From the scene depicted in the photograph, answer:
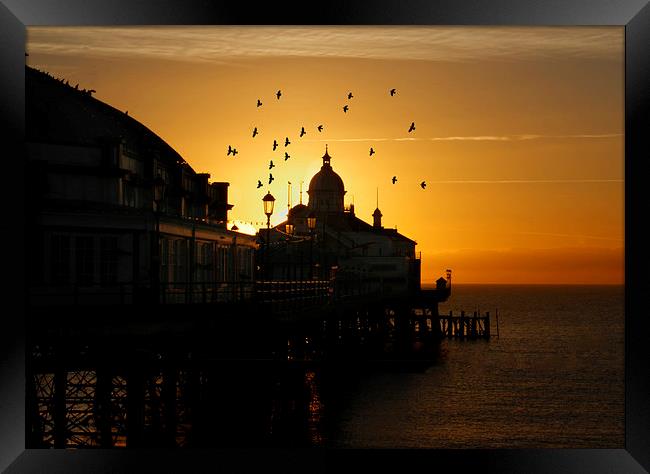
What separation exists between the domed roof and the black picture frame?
105m

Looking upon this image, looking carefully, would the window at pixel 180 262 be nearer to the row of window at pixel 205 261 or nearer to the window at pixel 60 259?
the row of window at pixel 205 261

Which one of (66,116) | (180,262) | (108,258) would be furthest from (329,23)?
(66,116)

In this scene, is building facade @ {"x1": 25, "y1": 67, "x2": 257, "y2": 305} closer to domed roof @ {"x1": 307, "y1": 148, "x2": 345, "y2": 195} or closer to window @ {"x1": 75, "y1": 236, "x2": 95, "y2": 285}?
window @ {"x1": 75, "y1": 236, "x2": 95, "y2": 285}

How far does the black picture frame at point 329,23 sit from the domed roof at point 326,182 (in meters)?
105

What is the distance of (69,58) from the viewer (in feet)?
65.3

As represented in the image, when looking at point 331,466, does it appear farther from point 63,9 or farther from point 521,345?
point 521,345

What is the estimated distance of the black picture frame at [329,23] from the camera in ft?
43.0

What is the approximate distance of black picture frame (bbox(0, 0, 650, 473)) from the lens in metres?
13.1

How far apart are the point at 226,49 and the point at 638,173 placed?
11.9 metres

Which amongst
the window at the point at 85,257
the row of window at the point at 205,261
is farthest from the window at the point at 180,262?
the window at the point at 85,257

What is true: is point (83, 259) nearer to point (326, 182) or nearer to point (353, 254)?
point (353, 254)

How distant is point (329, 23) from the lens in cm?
1306

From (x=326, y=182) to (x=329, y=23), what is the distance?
10656 centimetres

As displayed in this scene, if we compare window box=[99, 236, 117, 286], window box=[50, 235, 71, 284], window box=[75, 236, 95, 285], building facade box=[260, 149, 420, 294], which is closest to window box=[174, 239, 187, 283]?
window box=[99, 236, 117, 286]
